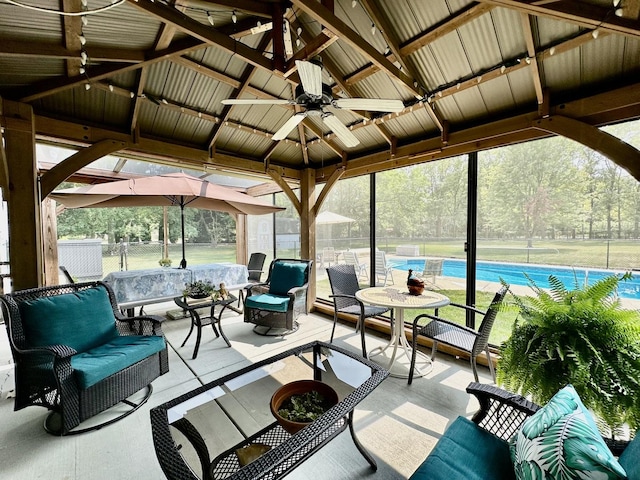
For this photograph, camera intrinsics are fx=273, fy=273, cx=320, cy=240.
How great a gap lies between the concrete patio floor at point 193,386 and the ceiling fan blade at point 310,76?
8.72ft

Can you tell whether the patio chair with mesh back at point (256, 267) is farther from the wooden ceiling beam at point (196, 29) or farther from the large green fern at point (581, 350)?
the large green fern at point (581, 350)

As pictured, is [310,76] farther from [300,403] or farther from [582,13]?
[300,403]

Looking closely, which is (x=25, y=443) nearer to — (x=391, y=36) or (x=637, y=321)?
(x=637, y=321)

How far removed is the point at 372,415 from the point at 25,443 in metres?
2.66

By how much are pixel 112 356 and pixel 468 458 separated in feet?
8.57

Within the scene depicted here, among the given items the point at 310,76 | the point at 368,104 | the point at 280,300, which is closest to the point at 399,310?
the point at 280,300

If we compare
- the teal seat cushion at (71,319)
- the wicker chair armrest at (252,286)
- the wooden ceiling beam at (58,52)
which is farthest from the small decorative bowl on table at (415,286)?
the wooden ceiling beam at (58,52)

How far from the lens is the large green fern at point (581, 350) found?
4.38ft

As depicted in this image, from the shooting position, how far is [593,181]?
3137mm

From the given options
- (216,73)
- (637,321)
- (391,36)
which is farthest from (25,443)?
(391,36)

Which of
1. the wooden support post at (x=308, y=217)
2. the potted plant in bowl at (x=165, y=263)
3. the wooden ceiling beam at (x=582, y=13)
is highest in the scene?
the wooden ceiling beam at (x=582, y=13)

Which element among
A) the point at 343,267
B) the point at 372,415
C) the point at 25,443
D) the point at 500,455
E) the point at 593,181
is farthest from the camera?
the point at 343,267

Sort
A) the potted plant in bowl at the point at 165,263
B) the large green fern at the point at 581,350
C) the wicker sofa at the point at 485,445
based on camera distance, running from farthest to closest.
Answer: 1. the potted plant in bowl at the point at 165,263
2. the large green fern at the point at 581,350
3. the wicker sofa at the point at 485,445

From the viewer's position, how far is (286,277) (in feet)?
15.4
